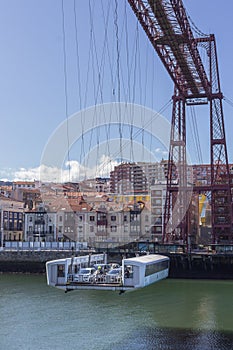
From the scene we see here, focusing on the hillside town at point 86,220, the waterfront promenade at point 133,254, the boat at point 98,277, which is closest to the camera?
the boat at point 98,277

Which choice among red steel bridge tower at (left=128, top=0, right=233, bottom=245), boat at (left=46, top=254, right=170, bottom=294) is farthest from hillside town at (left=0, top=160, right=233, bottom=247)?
boat at (left=46, top=254, right=170, bottom=294)

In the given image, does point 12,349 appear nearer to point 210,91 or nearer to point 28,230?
point 210,91

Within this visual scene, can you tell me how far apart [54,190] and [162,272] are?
203 ft

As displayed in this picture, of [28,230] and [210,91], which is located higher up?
[210,91]

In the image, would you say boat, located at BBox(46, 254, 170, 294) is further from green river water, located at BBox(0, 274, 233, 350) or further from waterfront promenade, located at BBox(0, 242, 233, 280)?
waterfront promenade, located at BBox(0, 242, 233, 280)

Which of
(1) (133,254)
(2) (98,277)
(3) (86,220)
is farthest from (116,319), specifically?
(3) (86,220)

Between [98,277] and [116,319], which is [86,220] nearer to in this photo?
[116,319]

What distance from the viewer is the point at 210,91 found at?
149ft

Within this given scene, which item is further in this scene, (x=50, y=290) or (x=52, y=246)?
(x=52, y=246)

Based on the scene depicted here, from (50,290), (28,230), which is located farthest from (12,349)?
(28,230)

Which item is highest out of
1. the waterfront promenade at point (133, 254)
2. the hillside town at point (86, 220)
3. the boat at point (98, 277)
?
the hillside town at point (86, 220)

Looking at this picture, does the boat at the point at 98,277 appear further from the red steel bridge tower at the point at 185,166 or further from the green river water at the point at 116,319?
the red steel bridge tower at the point at 185,166

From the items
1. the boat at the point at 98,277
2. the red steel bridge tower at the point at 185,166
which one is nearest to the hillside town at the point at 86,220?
the red steel bridge tower at the point at 185,166

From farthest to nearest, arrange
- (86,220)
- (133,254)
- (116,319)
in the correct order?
(86,220)
(133,254)
(116,319)
